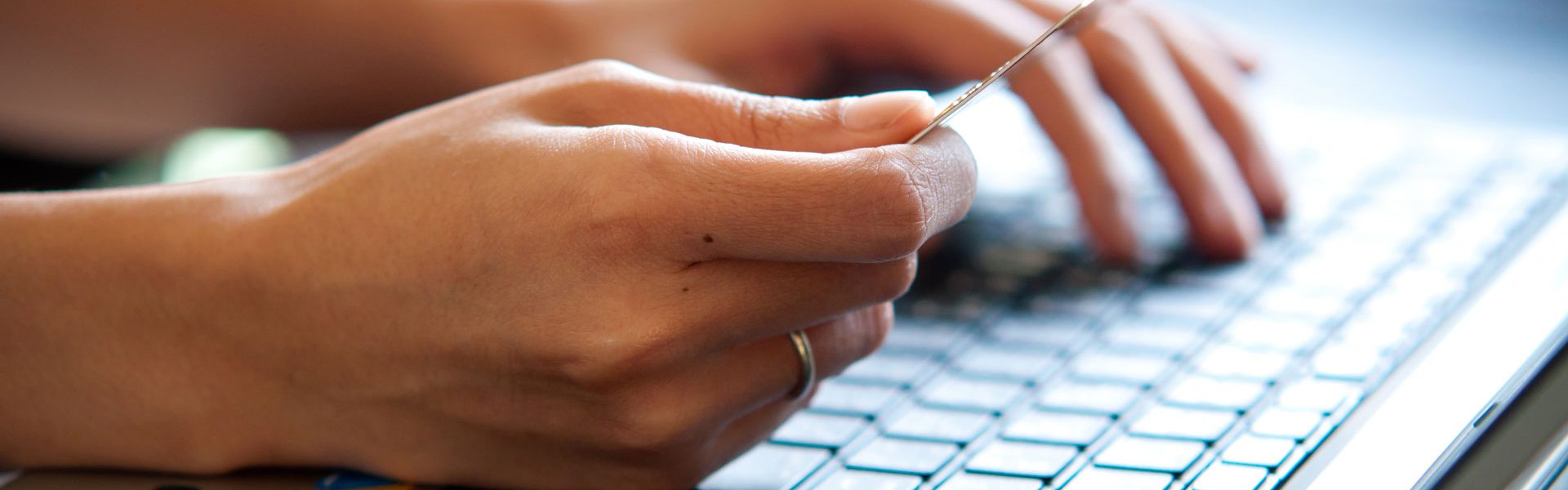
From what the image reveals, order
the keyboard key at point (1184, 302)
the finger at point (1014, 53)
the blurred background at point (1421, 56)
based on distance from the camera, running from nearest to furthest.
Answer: the keyboard key at point (1184, 302), the finger at point (1014, 53), the blurred background at point (1421, 56)

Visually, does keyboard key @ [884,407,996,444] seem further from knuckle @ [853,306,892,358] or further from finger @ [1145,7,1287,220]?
finger @ [1145,7,1287,220]

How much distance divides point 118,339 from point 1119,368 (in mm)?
406

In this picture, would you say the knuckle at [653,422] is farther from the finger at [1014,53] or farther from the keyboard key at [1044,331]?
the finger at [1014,53]

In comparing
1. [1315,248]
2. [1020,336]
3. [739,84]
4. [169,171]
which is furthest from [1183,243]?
[169,171]

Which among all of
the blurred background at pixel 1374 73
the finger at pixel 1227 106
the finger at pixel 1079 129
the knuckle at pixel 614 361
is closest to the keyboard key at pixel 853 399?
the knuckle at pixel 614 361

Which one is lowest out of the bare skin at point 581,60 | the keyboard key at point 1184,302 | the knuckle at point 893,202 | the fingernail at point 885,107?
the knuckle at point 893,202

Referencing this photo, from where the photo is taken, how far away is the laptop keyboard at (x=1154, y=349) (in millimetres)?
406

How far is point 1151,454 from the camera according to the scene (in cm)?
40

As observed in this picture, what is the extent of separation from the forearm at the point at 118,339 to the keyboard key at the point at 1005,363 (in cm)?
29

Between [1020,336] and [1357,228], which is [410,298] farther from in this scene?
[1357,228]

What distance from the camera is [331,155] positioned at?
1.42ft

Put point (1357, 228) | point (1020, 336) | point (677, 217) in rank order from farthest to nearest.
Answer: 1. point (1357, 228)
2. point (1020, 336)
3. point (677, 217)

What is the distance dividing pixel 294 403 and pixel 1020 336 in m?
Answer: 0.31

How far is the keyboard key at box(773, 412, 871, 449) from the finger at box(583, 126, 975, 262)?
4.2 inches
